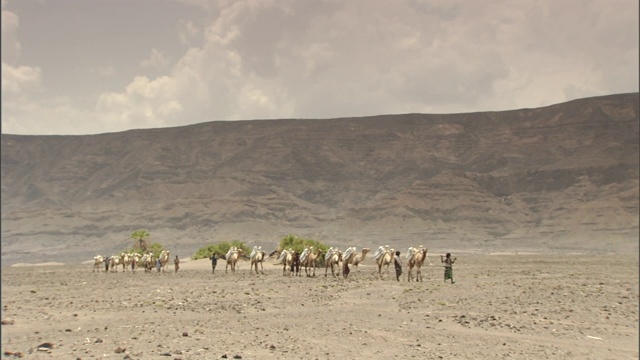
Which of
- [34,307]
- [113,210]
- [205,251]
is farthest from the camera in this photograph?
[113,210]

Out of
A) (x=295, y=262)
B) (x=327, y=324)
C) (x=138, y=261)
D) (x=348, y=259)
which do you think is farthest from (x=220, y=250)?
(x=327, y=324)

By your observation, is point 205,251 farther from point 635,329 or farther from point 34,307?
point 635,329

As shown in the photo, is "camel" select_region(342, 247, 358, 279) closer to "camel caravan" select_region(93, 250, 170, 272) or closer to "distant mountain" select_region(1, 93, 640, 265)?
"camel caravan" select_region(93, 250, 170, 272)

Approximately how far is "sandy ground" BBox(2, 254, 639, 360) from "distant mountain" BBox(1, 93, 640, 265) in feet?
270

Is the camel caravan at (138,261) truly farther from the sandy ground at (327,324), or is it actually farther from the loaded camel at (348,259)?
the sandy ground at (327,324)

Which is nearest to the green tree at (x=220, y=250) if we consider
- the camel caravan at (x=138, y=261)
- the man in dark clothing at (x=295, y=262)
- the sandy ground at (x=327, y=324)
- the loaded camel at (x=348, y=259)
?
the camel caravan at (x=138, y=261)

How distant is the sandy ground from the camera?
12.2 meters

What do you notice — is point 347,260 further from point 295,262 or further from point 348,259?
point 295,262

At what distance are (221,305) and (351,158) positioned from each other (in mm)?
144330

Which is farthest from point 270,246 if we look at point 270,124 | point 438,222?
point 270,124

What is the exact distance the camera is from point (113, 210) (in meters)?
142

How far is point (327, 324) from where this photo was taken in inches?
632

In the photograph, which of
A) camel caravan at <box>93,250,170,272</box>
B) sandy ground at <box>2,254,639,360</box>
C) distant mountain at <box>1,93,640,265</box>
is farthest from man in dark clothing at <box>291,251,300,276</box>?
distant mountain at <box>1,93,640,265</box>

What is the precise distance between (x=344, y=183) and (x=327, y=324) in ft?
450
